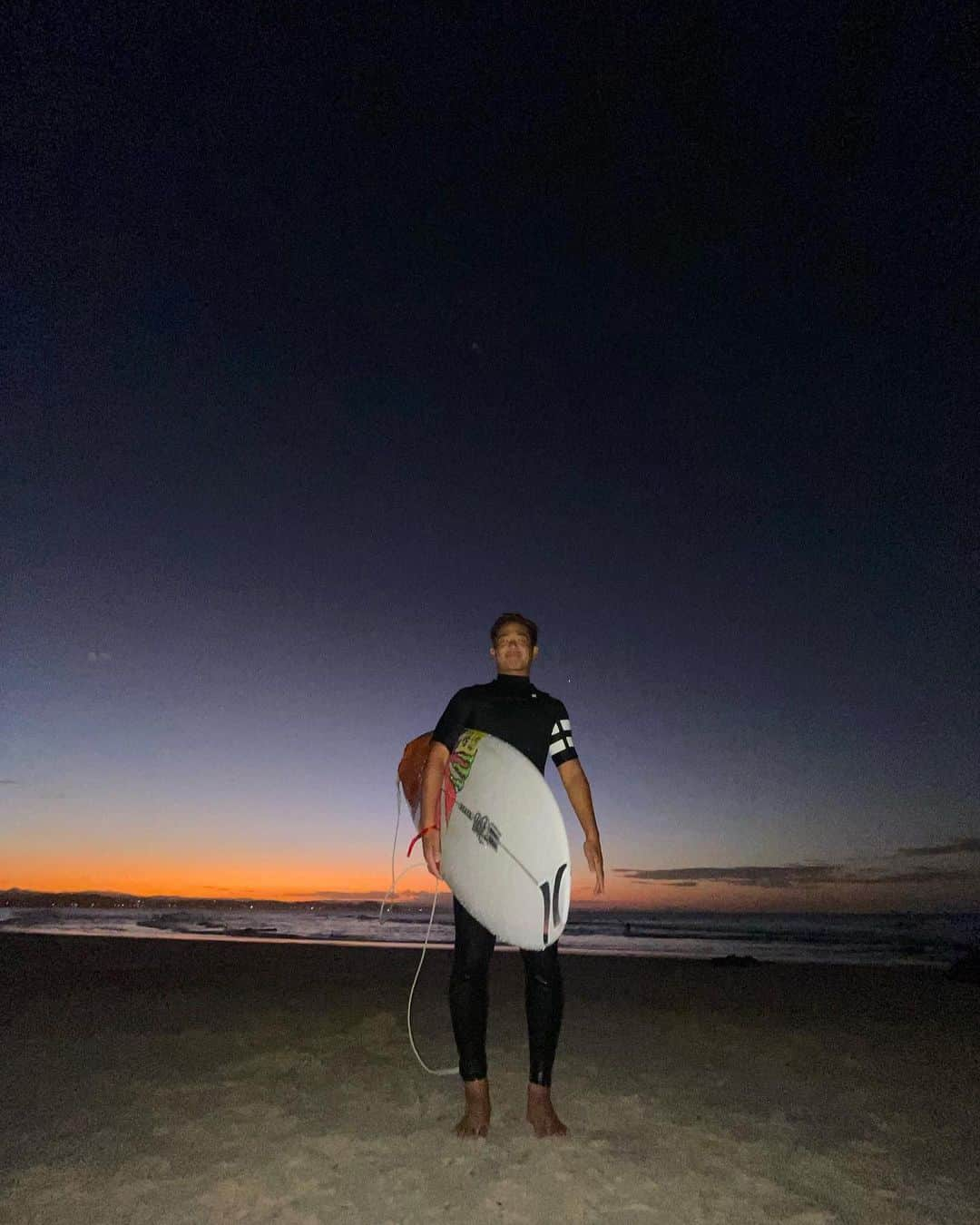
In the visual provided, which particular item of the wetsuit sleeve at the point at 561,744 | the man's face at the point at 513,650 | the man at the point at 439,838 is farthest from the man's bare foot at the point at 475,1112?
the man's face at the point at 513,650

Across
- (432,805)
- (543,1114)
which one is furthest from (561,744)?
(543,1114)

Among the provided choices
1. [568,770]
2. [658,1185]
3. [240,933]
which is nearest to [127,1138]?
[658,1185]

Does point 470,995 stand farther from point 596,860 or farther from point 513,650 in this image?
point 513,650

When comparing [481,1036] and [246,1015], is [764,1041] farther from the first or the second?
[246,1015]

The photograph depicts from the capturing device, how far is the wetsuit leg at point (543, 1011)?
336 cm

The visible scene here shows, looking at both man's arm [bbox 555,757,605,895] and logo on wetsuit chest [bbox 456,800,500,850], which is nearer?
logo on wetsuit chest [bbox 456,800,500,850]

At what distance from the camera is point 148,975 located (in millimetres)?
8086

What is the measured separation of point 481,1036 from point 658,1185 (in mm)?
903

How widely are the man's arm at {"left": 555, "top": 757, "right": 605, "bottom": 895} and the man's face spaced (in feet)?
1.66

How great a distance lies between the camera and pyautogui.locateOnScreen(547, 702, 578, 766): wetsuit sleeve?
3.76 metres

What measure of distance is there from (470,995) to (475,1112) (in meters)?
0.46

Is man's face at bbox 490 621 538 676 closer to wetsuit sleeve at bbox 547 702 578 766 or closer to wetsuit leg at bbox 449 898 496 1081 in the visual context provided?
wetsuit sleeve at bbox 547 702 578 766

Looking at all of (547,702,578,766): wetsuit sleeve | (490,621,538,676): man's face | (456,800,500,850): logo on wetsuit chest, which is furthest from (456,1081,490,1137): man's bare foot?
(490,621,538,676): man's face

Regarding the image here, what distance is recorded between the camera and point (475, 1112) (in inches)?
130
